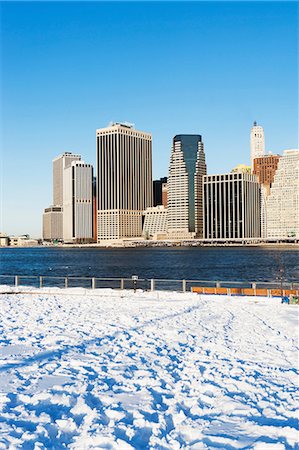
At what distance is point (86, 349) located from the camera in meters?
14.4

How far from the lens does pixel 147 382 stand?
11289 mm

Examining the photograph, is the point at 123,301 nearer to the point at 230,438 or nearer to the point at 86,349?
the point at 86,349

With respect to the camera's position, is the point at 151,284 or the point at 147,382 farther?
the point at 151,284

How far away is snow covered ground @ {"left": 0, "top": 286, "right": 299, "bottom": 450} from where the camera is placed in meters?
8.37

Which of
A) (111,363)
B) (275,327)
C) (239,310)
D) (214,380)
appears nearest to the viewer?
(214,380)

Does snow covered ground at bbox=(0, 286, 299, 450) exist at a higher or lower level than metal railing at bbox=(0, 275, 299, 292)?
higher

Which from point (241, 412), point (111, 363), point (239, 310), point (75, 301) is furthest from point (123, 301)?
point (241, 412)

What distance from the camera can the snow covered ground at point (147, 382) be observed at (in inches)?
329

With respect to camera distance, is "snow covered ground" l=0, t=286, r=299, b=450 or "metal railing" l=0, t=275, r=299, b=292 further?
"metal railing" l=0, t=275, r=299, b=292

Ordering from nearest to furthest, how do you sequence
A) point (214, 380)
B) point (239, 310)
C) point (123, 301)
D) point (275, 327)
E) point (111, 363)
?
1. point (214, 380)
2. point (111, 363)
3. point (275, 327)
4. point (239, 310)
5. point (123, 301)

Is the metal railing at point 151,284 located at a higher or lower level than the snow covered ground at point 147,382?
lower

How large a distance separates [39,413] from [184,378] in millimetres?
3781

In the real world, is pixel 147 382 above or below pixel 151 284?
above

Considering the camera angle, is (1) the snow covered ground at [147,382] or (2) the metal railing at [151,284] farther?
A: (2) the metal railing at [151,284]
